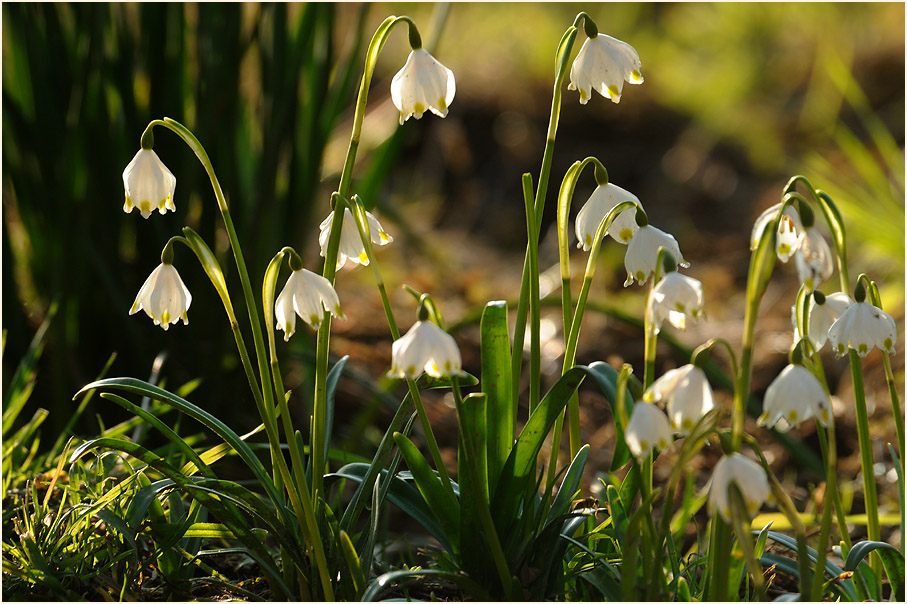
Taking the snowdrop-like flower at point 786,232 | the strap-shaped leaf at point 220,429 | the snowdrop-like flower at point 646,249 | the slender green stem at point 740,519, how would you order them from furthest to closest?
the strap-shaped leaf at point 220,429
the snowdrop-like flower at point 646,249
the snowdrop-like flower at point 786,232
the slender green stem at point 740,519

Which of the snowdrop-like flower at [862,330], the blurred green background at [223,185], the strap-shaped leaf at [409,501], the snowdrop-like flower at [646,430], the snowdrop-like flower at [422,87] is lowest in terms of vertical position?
the strap-shaped leaf at [409,501]

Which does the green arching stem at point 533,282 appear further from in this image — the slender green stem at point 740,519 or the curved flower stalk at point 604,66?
the slender green stem at point 740,519

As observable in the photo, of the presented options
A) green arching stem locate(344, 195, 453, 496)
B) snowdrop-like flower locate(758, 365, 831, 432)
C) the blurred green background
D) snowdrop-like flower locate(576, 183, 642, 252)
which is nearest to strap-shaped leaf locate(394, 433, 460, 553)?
green arching stem locate(344, 195, 453, 496)

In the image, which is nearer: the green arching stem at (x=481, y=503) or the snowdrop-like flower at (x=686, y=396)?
the snowdrop-like flower at (x=686, y=396)

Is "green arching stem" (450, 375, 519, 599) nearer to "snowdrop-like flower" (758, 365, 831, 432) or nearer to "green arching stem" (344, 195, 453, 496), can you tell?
"green arching stem" (344, 195, 453, 496)

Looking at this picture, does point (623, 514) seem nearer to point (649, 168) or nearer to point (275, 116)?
point (275, 116)

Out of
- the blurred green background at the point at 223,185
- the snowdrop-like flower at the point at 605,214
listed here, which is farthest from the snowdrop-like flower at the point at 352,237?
the blurred green background at the point at 223,185
